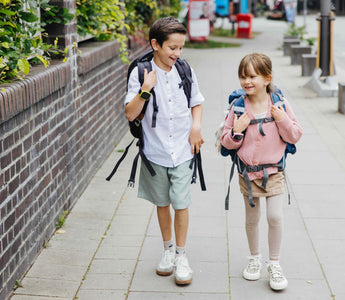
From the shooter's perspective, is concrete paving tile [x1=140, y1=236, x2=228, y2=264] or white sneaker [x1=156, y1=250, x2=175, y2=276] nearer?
white sneaker [x1=156, y1=250, x2=175, y2=276]

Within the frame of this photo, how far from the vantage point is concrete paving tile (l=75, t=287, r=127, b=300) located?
409 cm

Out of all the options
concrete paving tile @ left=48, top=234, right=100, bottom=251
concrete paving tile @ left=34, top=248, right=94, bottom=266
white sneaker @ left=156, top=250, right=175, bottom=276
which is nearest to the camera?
white sneaker @ left=156, top=250, right=175, bottom=276

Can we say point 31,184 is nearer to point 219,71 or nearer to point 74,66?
point 74,66

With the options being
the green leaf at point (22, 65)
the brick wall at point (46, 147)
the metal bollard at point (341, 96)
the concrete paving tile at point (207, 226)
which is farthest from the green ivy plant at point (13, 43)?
the metal bollard at point (341, 96)

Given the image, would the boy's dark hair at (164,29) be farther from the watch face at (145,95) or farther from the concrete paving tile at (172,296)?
the concrete paving tile at (172,296)

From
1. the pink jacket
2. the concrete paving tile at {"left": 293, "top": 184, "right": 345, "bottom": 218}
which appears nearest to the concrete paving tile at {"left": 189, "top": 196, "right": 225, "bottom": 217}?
the concrete paving tile at {"left": 293, "top": 184, "right": 345, "bottom": 218}

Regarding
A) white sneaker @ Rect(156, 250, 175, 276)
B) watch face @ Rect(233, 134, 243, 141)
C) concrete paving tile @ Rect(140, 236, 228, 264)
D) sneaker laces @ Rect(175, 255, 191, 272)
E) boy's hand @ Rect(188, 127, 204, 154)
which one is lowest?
concrete paving tile @ Rect(140, 236, 228, 264)

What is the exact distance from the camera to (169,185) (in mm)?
4297

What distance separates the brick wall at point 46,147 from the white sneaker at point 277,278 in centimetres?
167

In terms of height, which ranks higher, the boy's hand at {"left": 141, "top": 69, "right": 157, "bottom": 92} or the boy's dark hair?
the boy's dark hair

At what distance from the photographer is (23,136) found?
4445 mm

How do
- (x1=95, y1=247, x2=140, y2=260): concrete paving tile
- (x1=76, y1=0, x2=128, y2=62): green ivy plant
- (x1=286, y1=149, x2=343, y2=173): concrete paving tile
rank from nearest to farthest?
(x1=95, y1=247, x2=140, y2=260): concrete paving tile, (x1=76, y1=0, x2=128, y2=62): green ivy plant, (x1=286, y1=149, x2=343, y2=173): concrete paving tile

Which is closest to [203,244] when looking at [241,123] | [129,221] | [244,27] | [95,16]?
[129,221]

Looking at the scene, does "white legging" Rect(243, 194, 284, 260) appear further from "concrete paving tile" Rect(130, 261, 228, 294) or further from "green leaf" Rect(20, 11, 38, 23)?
"green leaf" Rect(20, 11, 38, 23)
